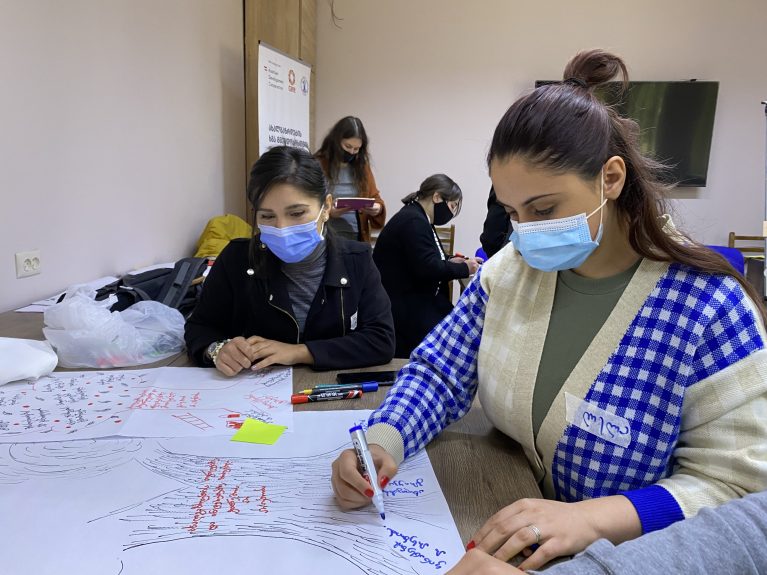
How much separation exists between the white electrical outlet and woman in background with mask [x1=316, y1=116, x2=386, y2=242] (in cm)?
159

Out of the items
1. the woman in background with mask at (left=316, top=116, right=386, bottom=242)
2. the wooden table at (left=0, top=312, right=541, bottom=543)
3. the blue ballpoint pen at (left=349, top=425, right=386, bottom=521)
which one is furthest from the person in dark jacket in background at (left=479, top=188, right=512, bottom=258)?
the blue ballpoint pen at (left=349, top=425, right=386, bottom=521)

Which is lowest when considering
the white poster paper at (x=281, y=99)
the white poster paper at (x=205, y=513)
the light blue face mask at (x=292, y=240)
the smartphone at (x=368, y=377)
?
the white poster paper at (x=205, y=513)

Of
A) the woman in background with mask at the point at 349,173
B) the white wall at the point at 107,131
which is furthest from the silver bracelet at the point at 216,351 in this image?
the woman in background with mask at the point at 349,173

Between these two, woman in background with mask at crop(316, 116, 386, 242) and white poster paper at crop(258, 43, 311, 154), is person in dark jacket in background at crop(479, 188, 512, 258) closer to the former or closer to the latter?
woman in background with mask at crop(316, 116, 386, 242)

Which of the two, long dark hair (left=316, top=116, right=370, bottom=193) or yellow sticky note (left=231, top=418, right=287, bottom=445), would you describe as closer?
yellow sticky note (left=231, top=418, right=287, bottom=445)

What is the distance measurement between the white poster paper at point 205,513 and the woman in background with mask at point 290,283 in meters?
0.48

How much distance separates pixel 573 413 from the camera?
0.80 m

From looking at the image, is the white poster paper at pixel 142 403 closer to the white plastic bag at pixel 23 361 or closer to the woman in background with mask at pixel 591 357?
the white plastic bag at pixel 23 361

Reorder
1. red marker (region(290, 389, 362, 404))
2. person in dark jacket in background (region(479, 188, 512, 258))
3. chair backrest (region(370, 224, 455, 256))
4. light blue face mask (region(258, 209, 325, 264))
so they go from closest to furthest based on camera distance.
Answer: red marker (region(290, 389, 362, 404))
light blue face mask (region(258, 209, 325, 264))
person in dark jacket in background (region(479, 188, 512, 258))
chair backrest (region(370, 224, 455, 256))

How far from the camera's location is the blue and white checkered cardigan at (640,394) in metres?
0.68

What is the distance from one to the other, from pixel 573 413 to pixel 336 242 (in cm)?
87

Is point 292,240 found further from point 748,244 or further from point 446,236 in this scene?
point 748,244

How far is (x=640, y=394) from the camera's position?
2.52 ft

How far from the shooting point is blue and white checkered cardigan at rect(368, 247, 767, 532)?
27.0 inches
